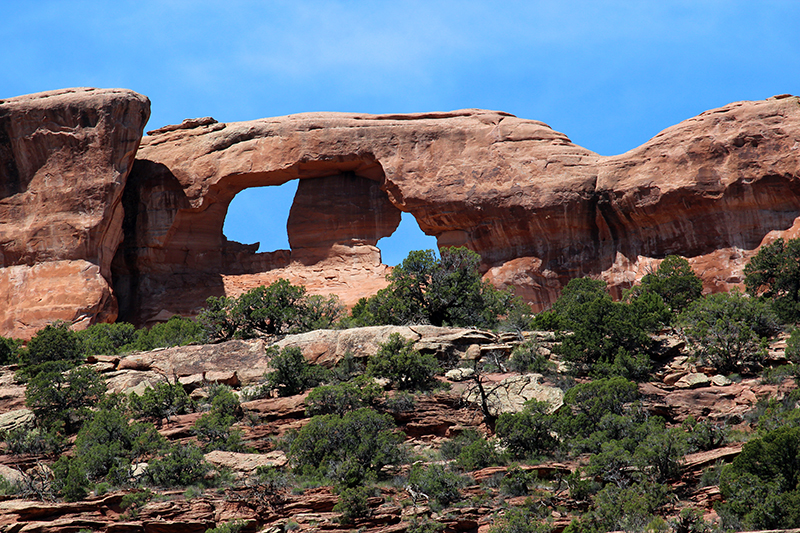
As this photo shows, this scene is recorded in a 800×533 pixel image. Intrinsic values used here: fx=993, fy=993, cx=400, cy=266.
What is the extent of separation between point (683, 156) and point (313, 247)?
17403 millimetres

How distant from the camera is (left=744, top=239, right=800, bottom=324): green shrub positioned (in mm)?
29700

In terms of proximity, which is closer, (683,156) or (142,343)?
(142,343)

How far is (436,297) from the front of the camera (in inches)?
1312

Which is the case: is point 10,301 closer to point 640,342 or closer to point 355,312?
point 355,312

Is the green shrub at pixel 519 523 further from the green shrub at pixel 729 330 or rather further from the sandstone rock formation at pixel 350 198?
the sandstone rock formation at pixel 350 198

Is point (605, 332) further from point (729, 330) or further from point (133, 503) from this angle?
point (133, 503)

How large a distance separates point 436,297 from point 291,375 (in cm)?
775

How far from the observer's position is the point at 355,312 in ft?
129

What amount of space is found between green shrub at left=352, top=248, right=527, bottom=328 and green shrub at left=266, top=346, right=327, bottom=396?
19.8 ft

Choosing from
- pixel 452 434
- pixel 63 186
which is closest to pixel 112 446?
pixel 452 434

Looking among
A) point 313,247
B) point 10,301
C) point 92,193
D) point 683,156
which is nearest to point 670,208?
point 683,156

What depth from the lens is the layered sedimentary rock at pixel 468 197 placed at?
130ft

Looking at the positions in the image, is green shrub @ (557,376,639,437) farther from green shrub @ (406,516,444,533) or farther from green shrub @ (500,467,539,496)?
green shrub @ (406,516,444,533)

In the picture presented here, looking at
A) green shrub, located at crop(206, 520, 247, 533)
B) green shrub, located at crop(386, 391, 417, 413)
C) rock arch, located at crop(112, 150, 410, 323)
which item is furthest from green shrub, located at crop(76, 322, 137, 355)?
green shrub, located at crop(206, 520, 247, 533)
